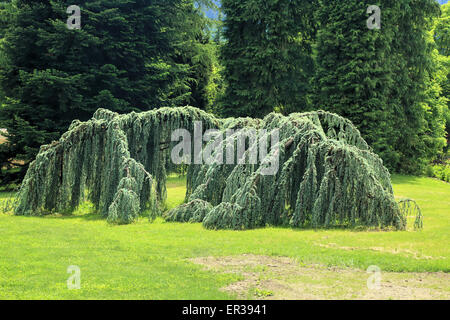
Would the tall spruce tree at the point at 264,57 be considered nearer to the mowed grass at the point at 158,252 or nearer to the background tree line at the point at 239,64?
the background tree line at the point at 239,64

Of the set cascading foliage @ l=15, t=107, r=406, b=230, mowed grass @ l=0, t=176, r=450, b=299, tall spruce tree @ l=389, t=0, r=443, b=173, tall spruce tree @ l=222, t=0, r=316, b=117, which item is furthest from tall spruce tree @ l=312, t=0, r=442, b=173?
mowed grass @ l=0, t=176, r=450, b=299

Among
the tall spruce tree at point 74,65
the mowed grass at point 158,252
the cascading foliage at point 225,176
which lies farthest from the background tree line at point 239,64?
the mowed grass at point 158,252

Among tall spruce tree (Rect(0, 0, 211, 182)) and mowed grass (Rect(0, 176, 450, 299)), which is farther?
tall spruce tree (Rect(0, 0, 211, 182))

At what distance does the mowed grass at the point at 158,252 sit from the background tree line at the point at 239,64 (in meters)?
9.70

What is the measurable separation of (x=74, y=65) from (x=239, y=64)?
918 cm

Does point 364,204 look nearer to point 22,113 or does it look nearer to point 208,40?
point 22,113

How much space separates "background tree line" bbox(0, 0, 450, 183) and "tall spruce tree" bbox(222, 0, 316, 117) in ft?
0.22

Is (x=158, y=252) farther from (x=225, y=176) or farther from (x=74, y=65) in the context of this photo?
(x=74, y=65)

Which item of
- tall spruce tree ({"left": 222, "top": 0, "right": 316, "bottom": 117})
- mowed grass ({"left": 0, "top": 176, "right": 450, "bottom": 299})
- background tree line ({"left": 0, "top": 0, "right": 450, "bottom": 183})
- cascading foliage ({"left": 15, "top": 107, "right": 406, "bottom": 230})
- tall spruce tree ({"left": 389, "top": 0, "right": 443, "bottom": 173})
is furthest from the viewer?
tall spruce tree ({"left": 389, "top": 0, "right": 443, "bottom": 173})

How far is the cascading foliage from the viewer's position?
8.78 m

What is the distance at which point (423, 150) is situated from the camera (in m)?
26.2

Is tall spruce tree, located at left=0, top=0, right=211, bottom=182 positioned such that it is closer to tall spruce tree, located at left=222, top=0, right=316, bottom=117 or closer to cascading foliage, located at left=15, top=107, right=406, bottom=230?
tall spruce tree, located at left=222, top=0, right=316, bottom=117

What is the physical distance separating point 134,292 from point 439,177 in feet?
84.3

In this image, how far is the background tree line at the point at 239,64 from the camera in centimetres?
1858
